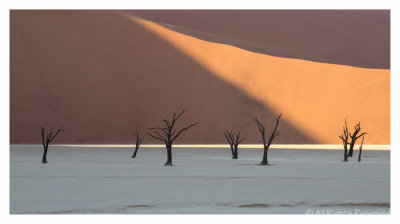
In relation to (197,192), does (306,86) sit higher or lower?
higher

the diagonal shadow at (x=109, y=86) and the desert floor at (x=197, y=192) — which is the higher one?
the diagonal shadow at (x=109, y=86)

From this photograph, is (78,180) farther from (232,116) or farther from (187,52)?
(187,52)

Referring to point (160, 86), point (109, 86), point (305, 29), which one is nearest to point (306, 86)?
point (160, 86)

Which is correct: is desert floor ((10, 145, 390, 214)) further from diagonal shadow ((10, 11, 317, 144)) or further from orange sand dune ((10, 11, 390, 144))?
orange sand dune ((10, 11, 390, 144))

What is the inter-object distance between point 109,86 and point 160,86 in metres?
5.32

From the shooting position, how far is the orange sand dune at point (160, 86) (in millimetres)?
68938

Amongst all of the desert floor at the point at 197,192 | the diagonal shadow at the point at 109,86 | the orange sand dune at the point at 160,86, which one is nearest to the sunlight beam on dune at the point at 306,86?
the orange sand dune at the point at 160,86

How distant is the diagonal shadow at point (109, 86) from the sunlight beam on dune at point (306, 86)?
1161 mm

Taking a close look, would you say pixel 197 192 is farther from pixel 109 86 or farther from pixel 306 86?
pixel 109 86

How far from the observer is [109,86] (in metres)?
74.5

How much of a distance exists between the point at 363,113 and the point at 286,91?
8.22 meters

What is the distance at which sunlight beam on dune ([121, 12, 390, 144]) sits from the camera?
68.3 meters

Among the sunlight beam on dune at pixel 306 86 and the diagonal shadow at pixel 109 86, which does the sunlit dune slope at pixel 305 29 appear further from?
the diagonal shadow at pixel 109 86

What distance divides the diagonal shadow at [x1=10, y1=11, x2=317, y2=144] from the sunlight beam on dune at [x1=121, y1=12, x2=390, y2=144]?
116 cm
